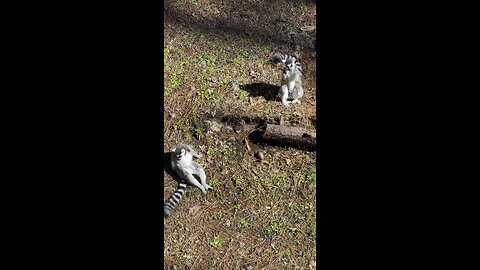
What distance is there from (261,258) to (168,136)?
1.76m

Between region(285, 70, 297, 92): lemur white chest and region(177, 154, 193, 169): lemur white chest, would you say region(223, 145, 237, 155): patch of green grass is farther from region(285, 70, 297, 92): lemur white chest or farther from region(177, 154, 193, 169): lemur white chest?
region(285, 70, 297, 92): lemur white chest

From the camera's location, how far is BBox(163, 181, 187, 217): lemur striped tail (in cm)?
497

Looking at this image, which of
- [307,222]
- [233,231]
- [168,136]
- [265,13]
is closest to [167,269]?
[233,231]

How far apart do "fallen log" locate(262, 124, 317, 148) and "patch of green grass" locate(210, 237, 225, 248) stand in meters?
1.26

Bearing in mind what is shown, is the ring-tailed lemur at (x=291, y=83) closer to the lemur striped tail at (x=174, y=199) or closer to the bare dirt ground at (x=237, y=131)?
the bare dirt ground at (x=237, y=131)

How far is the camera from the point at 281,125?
18.8 ft

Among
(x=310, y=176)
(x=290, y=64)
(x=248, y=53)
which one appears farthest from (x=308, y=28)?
(x=310, y=176)

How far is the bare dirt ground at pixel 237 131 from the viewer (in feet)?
15.4

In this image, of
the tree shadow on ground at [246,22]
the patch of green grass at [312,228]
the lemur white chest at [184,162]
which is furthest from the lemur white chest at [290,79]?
the patch of green grass at [312,228]

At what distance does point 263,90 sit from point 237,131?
757 millimetres

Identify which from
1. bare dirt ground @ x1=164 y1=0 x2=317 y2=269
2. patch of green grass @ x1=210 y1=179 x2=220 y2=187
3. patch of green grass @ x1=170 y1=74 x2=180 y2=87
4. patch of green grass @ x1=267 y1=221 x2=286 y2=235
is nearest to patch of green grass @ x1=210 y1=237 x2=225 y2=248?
bare dirt ground @ x1=164 y1=0 x2=317 y2=269

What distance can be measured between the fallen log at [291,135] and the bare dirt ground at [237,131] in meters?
0.09

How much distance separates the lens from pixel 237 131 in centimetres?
583

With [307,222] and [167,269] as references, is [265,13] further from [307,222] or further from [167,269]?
[167,269]
